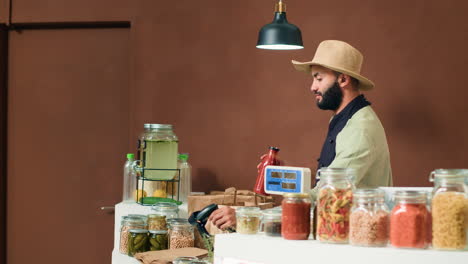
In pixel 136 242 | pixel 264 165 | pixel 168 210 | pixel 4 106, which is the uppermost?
pixel 4 106

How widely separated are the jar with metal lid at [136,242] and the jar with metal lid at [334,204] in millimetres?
1362

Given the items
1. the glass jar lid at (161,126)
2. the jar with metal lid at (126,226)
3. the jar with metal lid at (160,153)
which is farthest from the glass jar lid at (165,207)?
the glass jar lid at (161,126)

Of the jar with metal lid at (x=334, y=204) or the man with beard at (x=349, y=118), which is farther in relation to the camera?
the man with beard at (x=349, y=118)

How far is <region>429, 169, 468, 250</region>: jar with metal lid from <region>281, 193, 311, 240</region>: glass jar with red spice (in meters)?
0.36

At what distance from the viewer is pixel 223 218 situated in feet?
9.12

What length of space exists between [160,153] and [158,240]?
0.65 metres

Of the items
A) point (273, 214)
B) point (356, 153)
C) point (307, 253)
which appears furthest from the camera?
point (356, 153)

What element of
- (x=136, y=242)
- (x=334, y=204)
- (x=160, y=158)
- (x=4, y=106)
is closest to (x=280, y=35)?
(x=160, y=158)

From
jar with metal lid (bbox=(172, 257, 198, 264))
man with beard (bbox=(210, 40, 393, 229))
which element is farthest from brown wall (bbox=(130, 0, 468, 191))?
jar with metal lid (bbox=(172, 257, 198, 264))

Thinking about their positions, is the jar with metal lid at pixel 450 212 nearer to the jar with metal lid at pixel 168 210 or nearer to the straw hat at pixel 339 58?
the straw hat at pixel 339 58

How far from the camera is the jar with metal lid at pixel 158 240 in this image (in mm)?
3191

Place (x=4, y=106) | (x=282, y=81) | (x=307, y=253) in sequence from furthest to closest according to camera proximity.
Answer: (x=4, y=106), (x=282, y=81), (x=307, y=253)

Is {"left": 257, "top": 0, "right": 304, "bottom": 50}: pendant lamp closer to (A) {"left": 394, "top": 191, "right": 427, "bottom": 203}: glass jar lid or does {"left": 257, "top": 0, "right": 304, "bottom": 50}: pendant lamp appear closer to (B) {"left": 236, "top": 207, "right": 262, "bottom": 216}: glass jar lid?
(B) {"left": 236, "top": 207, "right": 262, "bottom": 216}: glass jar lid

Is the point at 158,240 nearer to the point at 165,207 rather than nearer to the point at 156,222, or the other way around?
the point at 156,222
